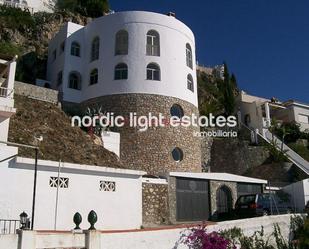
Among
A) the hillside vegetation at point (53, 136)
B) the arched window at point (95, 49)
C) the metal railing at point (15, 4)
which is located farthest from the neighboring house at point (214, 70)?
the hillside vegetation at point (53, 136)

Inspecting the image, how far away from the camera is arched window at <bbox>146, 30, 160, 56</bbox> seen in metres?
31.0

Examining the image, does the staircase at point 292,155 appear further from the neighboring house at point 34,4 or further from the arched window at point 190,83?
the neighboring house at point 34,4

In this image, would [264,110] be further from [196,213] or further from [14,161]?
[14,161]

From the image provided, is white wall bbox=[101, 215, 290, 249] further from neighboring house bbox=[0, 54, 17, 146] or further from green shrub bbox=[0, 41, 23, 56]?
green shrub bbox=[0, 41, 23, 56]

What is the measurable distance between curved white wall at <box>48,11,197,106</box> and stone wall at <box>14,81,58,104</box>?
5.41ft

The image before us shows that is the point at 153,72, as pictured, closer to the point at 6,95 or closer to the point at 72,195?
the point at 6,95

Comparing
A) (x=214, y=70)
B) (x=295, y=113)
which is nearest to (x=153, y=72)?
→ (x=295, y=113)

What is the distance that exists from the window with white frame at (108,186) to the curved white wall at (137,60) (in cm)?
1356

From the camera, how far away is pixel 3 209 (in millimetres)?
14016

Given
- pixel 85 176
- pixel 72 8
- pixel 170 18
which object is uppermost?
pixel 72 8

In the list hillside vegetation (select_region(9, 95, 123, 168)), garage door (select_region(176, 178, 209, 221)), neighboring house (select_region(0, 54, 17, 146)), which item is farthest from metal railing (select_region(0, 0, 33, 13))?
garage door (select_region(176, 178, 209, 221))

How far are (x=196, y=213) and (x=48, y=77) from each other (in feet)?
64.5

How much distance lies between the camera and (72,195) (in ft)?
51.7

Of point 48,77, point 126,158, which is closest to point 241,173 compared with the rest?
point 126,158
